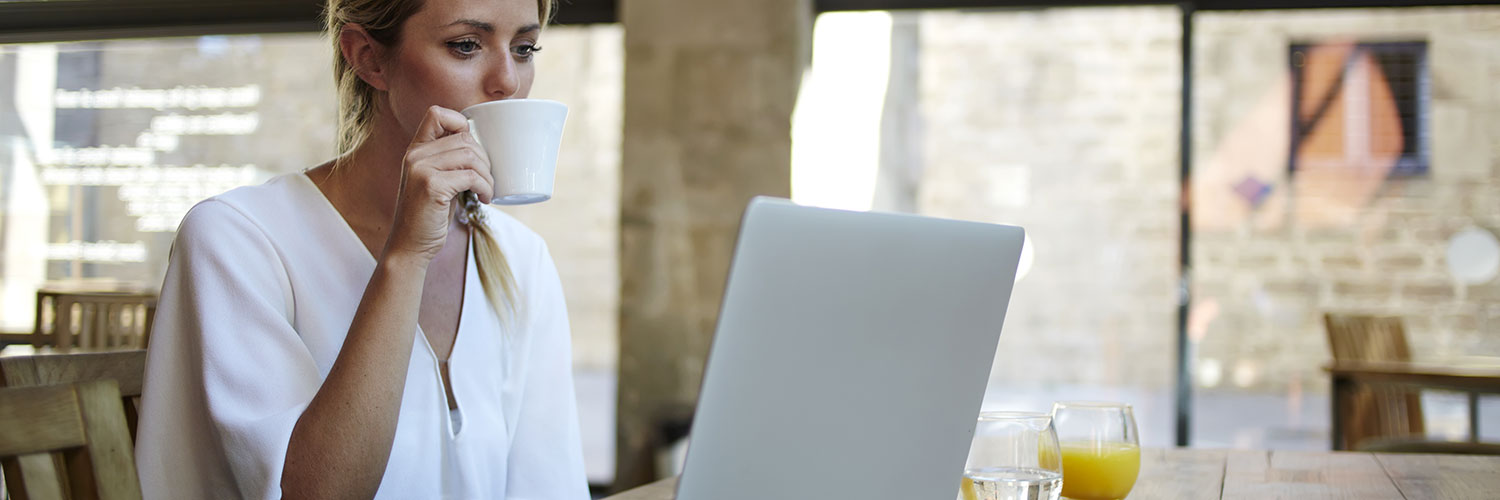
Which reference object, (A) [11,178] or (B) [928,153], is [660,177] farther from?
(A) [11,178]

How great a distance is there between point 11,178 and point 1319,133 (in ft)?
15.2

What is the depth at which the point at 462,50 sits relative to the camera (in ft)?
4.08

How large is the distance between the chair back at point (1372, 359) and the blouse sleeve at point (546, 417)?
289 centimetres

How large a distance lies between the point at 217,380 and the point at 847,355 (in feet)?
2.12


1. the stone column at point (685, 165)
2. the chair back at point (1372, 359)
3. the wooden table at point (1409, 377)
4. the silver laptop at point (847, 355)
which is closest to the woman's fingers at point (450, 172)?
the silver laptop at point (847, 355)

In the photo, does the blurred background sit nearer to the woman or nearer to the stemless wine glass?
the woman

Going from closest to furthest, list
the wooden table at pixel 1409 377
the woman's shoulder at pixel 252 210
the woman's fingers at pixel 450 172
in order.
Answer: the woman's fingers at pixel 450 172, the woman's shoulder at pixel 252 210, the wooden table at pixel 1409 377

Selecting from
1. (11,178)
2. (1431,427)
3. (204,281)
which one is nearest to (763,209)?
(204,281)

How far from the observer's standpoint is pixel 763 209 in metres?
0.64

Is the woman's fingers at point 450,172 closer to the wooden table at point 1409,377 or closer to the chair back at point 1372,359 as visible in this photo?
the wooden table at point 1409,377

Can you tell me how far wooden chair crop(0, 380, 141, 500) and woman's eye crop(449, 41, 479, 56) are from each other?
1.79ft

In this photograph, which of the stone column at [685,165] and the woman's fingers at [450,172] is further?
the stone column at [685,165]

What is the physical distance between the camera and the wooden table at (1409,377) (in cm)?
339

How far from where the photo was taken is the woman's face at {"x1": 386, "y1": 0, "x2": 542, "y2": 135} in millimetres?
1231
